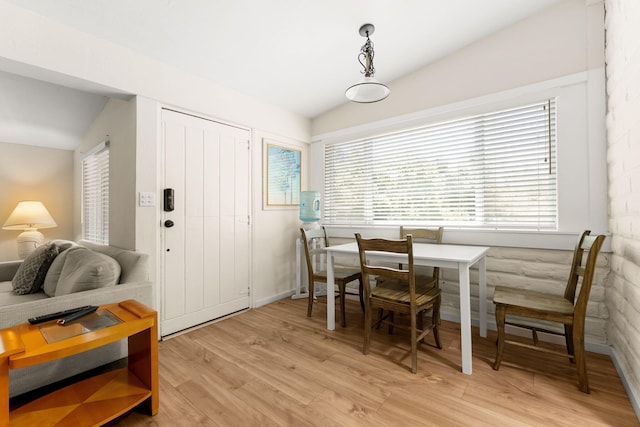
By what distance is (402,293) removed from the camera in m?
2.11

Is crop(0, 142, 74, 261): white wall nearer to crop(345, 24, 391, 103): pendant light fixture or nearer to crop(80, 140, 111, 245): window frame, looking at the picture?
crop(80, 140, 111, 245): window frame

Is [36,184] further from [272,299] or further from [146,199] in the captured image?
[272,299]

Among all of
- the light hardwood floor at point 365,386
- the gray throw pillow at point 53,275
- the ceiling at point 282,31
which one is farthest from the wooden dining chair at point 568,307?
the gray throw pillow at point 53,275

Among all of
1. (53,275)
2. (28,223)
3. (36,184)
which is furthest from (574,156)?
(36,184)

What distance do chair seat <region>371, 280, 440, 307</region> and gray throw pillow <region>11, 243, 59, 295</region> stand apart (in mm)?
2792

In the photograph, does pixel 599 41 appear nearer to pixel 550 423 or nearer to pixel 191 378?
pixel 550 423

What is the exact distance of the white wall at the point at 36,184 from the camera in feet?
12.6

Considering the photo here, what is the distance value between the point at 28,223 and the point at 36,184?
75 centimetres

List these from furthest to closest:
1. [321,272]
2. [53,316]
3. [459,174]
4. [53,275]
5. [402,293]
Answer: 1. [321,272]
2. [459,174]
3. [53,275]
4. [402,293]
5. [53,316]

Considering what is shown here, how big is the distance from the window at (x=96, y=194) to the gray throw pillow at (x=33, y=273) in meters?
0.54

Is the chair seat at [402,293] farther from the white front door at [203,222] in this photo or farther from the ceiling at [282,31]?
the ceiling at [282,31]

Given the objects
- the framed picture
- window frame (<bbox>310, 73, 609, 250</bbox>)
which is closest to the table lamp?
the framed picture

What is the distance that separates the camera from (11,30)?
1.73m

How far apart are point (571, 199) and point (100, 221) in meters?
4.59
